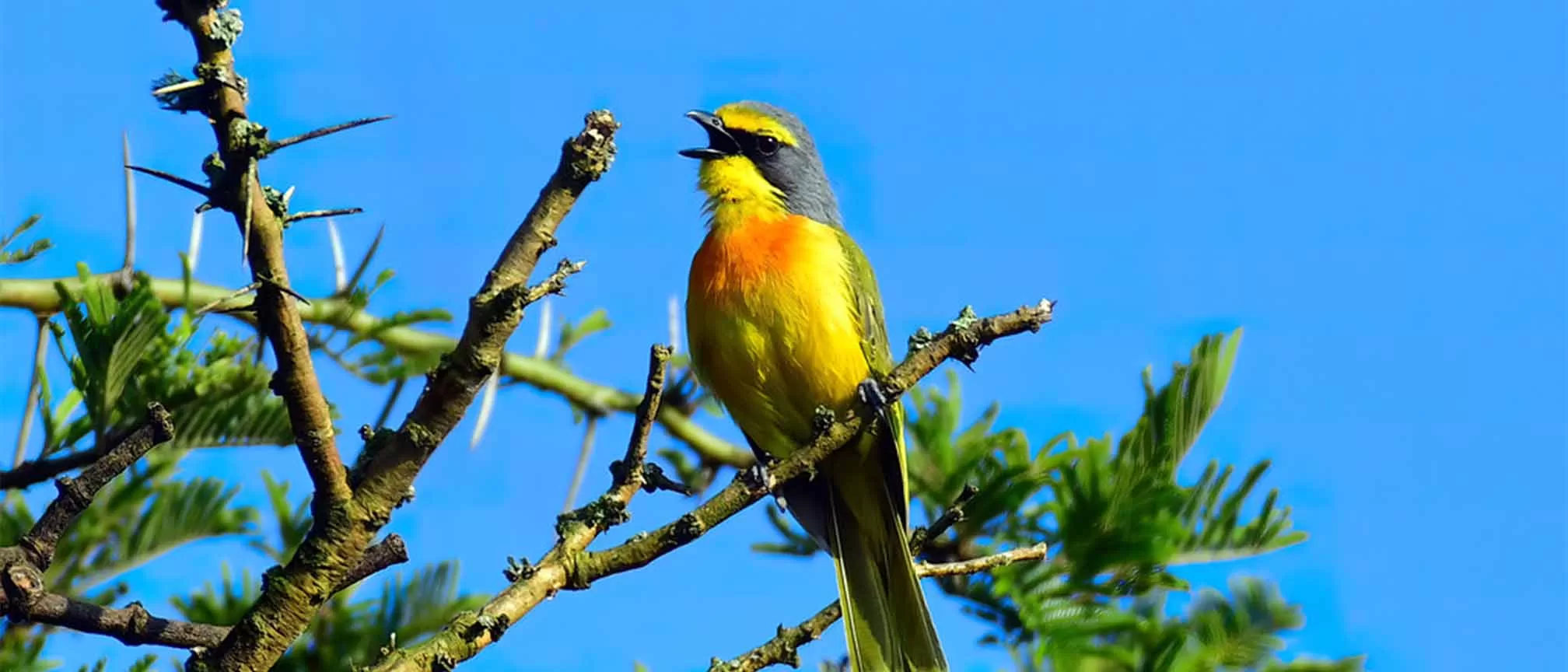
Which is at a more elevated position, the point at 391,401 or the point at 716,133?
the point at 716,133

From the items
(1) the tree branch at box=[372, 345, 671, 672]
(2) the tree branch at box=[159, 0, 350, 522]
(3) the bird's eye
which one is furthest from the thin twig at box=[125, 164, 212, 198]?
(3) the bird's eye

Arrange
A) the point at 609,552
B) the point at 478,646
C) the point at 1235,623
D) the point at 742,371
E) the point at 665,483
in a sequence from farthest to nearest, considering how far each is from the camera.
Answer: the point at 742,371 → the point at 1235,623 → the point at 665,483 → the point at 609,552 → the point at 478,646

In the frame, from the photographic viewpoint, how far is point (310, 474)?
125 inches

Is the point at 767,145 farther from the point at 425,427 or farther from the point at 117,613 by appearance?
the point at 117,613

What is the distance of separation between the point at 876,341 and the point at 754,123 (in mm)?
1386

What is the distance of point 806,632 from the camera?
11.9 ft

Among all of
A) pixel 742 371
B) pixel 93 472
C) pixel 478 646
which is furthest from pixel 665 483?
pixel 742 371

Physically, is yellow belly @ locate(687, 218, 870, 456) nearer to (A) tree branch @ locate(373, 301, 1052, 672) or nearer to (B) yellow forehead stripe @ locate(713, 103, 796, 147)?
(B) yellow forehead stripe @ locate(713, 103, 796, 147)

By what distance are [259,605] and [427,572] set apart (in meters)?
1.47

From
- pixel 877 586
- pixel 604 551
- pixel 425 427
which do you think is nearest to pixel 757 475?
pixel 604 551

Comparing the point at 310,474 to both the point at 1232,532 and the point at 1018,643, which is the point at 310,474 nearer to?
the point at 1018,643

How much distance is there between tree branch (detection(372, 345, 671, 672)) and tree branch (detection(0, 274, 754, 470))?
1125 millimetres

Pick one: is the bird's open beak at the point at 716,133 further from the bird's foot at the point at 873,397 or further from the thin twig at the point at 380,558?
the thin twig at the point at 380,558

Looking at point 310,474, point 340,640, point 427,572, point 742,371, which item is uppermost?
point 742,371
